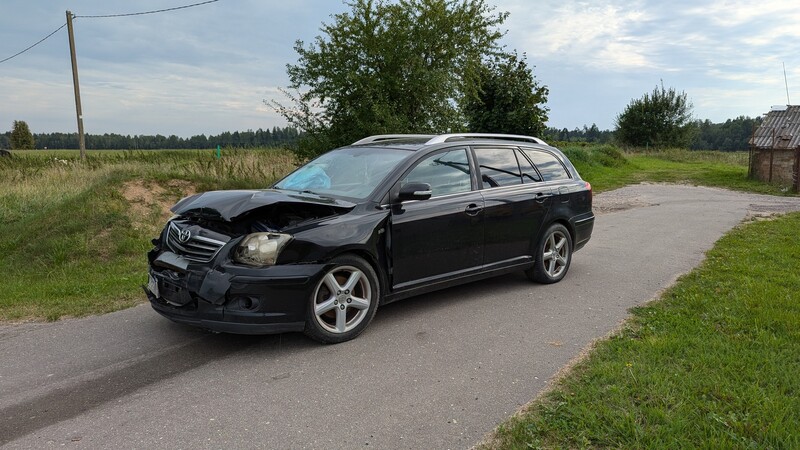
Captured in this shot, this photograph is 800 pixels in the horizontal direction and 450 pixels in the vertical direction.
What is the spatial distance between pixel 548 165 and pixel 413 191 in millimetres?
2618

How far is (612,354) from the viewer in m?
4.04

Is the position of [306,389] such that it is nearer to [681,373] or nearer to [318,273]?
[318,273]

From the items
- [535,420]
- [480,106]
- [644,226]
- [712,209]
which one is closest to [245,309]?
[535,420]

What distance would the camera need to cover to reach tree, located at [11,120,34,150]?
5734cm

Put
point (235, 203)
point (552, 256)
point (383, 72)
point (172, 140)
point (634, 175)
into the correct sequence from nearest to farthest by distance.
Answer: point (235, 203), point (552, 256), point (383, 72), point (634, 175), point (172, 140)

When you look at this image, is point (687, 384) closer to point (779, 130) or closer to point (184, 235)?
point (184, 235)

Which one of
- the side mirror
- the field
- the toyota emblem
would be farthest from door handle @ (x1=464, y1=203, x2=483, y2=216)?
the toyota emblem

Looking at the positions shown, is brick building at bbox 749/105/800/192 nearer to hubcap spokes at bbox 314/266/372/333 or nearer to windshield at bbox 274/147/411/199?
windshield at bbox 274/147/411/199

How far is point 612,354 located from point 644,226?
782cm

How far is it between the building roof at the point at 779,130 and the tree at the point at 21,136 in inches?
2480

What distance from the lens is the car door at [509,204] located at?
5660mm

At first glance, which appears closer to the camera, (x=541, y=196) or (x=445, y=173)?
(x=445, y=173)

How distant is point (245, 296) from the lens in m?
4.04

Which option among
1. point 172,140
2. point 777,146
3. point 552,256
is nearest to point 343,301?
point 552,256
